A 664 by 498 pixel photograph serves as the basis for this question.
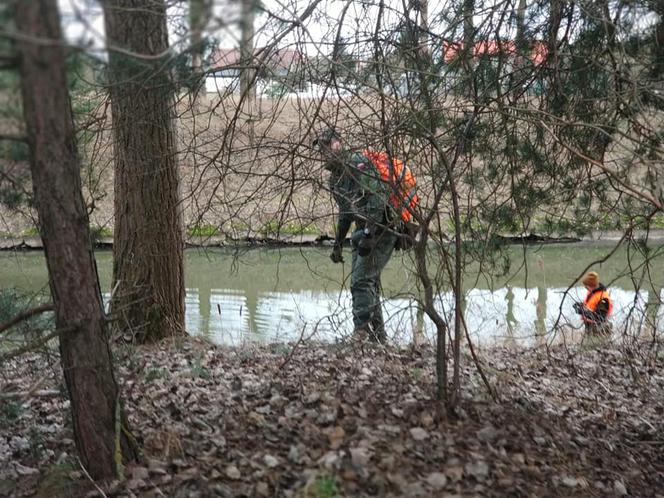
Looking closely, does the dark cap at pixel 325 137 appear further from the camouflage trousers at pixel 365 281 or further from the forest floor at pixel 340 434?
the camouflage trousers at pixel 365 281

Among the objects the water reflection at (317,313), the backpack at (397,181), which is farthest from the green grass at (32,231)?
the water reflection at (317,313)

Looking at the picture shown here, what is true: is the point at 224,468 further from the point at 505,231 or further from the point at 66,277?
the point at 505,231

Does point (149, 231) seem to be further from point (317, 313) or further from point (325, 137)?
point (317, 313)

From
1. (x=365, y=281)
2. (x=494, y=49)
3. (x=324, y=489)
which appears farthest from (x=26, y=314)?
(x=365, y=281)

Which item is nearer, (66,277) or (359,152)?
(66,277)

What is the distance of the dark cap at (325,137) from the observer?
3863 millimetres

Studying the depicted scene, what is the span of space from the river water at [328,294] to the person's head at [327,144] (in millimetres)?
2571

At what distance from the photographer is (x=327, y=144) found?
3.96m

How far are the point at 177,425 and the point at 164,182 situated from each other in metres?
2.68

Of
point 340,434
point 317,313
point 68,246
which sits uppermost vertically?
point 68,246

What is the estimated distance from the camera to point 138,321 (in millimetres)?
6168

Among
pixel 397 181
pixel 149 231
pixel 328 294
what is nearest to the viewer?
pixel 397 181

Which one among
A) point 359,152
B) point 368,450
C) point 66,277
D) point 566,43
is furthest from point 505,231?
point 66,277

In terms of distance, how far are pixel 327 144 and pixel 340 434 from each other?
5.03 feet
